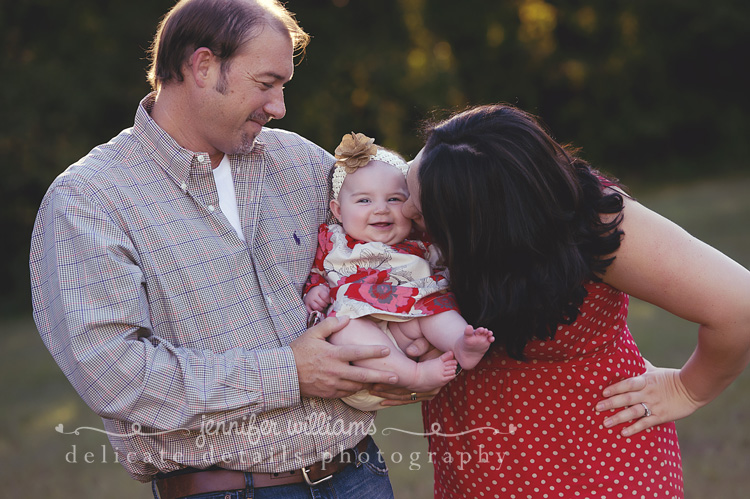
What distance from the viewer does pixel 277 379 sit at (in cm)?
232

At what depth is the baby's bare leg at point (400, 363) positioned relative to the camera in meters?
2.34

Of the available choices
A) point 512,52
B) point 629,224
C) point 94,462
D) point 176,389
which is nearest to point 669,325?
point 94,462

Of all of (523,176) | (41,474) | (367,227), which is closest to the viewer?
(523,176)

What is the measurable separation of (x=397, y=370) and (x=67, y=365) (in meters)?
0.96

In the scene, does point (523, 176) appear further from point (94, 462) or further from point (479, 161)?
point (94, 462)

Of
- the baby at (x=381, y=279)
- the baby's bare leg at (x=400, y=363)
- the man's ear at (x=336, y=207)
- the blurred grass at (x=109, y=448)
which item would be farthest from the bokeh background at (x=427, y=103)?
the baby's bare leg at (x=400, y=363)

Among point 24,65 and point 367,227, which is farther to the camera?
point 24,65

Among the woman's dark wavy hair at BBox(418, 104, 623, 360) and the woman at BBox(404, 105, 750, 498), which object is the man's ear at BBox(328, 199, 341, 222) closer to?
the woman at BBox(404, 105, 750, 498)

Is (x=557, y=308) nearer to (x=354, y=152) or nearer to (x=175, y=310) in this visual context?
(x=354, y=152)

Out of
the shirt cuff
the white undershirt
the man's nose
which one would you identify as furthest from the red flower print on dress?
the man's nose

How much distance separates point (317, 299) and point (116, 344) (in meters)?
0.69

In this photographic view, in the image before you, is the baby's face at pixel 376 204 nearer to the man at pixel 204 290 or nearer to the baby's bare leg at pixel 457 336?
the man at pixel 204 290

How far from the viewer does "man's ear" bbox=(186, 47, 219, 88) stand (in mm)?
2520

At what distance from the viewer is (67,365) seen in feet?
7.18
